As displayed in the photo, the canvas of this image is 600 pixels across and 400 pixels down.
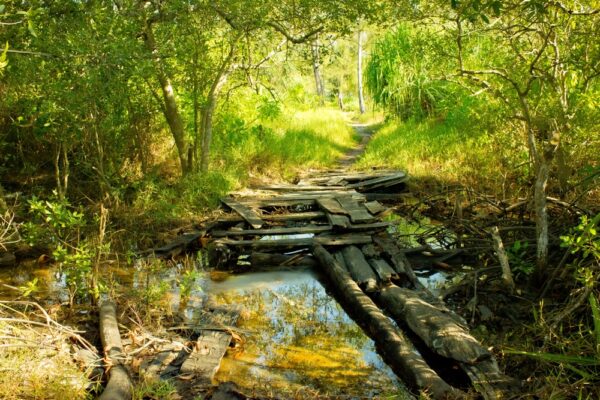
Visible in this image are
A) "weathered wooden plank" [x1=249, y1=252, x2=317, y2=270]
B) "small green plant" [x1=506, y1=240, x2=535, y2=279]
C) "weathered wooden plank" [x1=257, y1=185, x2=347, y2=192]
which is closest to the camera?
"small green plant" [x1=506, y1=240, x2=535, y2=279]

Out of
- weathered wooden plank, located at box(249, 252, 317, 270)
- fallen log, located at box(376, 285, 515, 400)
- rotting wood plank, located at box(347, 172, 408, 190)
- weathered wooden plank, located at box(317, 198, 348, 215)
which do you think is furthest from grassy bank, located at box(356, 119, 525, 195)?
fallen log, located at box(376, 285, 515, 400)

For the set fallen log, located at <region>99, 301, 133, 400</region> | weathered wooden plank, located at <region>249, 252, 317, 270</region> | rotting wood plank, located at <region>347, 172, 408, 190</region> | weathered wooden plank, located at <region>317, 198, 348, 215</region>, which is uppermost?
fallen log, located at <region>99, 301, 133, 400</region>

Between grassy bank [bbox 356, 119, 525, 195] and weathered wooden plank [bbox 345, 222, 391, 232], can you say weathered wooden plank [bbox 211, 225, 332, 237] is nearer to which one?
weathered wooden plank [bbox 345, 222, 391, 232]

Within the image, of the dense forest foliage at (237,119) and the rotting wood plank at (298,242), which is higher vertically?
the dense forest foliage at (237,119)

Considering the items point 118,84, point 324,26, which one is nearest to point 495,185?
point 324,26

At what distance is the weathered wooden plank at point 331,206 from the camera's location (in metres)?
8.98

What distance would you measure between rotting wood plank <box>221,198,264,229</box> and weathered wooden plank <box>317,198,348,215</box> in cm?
110

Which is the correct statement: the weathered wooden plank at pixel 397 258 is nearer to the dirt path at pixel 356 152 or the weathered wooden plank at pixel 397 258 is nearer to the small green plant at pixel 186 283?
the small green plant at pixel 186 283

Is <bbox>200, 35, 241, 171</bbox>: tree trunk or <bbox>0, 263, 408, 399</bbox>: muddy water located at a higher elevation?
<bbox>200, 35, 241, 171</bbox>: tree trunk

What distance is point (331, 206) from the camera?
940 centimetres

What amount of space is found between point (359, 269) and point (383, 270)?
0.29 m

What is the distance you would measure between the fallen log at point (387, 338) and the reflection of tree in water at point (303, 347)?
0.11 m

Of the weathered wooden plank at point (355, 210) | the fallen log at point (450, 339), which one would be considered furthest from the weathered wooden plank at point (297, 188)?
the fallen log at point (450, 339)

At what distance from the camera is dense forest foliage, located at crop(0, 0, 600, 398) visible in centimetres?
551
